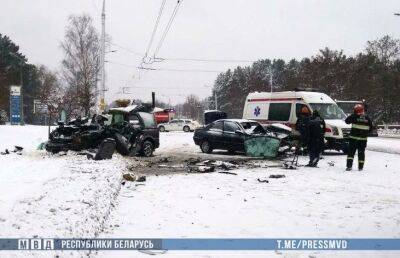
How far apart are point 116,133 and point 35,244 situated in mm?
11273

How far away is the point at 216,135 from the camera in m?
17.0

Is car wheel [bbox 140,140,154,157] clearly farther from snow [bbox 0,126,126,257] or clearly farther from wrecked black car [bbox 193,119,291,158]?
snow [bbox 0,126,126,257]

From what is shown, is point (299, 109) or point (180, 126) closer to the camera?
point (299, 109)

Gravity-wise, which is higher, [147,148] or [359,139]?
[359,139]

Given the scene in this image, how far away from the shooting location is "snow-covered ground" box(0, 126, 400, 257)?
558cm

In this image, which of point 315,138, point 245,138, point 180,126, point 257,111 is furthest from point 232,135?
point 180,126

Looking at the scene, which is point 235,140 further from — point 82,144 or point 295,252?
point 295,252

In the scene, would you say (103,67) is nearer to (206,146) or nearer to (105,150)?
(206,146)

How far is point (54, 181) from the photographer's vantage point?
839cm

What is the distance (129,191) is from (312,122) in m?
6.45

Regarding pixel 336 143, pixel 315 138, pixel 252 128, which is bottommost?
pixel 336 143

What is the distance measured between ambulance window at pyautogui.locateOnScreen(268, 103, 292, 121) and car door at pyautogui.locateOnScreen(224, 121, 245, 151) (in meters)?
2.74

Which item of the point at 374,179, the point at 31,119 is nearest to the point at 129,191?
the point at 374,179

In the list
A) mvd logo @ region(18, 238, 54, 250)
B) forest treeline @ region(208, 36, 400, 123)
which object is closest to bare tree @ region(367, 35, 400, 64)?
forest treeline @ region(208, 36, 400, 123)
